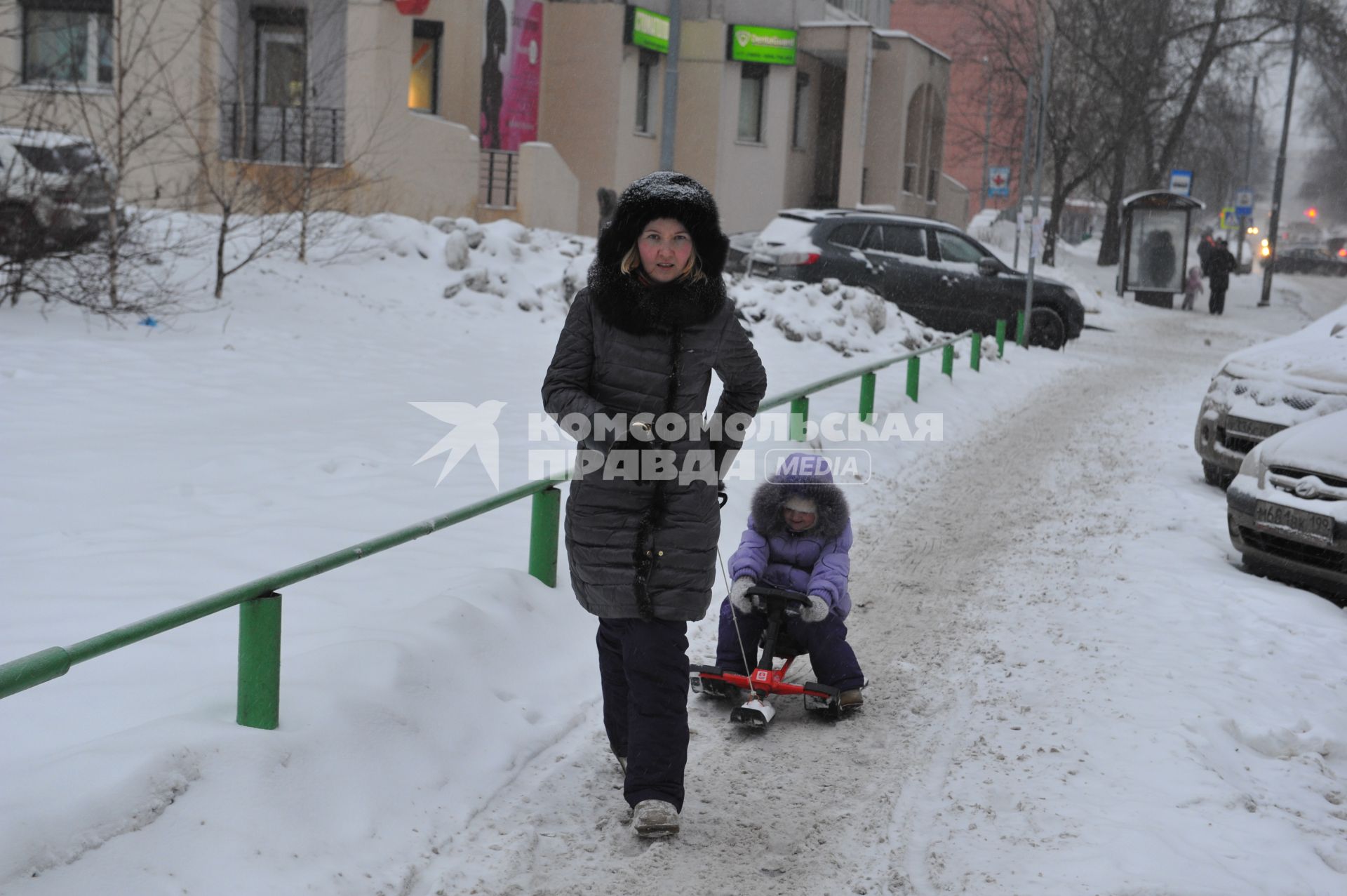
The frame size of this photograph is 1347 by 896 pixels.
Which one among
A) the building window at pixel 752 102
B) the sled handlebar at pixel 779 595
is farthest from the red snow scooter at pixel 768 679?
the building window at pixel 752 102

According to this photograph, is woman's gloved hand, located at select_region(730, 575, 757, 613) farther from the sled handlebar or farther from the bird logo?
the bird logo

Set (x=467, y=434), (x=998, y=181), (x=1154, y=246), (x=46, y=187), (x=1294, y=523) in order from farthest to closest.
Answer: (x=1154, y=246), (x=998, y=181), (x=46, y=187), (x=467, y=434), (x=1294, y=523)

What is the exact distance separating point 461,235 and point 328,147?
469cm

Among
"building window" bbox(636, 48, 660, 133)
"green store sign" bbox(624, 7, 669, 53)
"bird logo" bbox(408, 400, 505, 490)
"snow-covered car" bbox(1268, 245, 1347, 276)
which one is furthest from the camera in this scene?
"snow-covered car" bbox(1268, 245, 1347, 276)

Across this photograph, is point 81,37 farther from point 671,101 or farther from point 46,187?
point 46,187

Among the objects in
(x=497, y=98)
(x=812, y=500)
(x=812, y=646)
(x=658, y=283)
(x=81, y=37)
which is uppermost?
(x=81, y=37)

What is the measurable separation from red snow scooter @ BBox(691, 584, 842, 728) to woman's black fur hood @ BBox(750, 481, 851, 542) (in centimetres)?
26

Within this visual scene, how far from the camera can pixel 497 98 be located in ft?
79.0

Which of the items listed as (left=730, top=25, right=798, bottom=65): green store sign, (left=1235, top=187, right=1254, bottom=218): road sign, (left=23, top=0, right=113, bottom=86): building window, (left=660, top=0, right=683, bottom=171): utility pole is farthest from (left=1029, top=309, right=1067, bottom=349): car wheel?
(left=1235, top=187, right=1254, bottom=218): road sign

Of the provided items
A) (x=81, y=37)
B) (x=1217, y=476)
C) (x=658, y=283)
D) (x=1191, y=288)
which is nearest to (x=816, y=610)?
(x=658, y=283)

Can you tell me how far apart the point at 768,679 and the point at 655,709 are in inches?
46.4

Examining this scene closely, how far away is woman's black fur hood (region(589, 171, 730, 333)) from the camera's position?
3.67 m

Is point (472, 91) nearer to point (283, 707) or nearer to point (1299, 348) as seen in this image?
point (1299, 348)

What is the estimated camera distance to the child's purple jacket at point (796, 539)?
500cm
